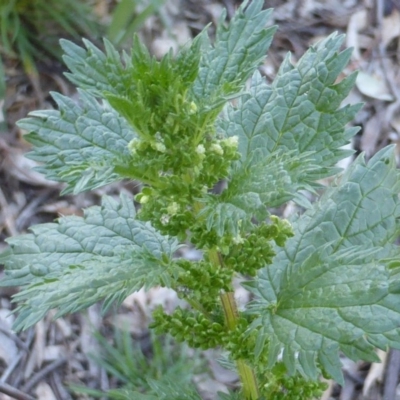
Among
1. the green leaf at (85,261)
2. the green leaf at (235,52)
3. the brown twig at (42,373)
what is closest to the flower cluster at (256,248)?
the green leaf at (85,261)

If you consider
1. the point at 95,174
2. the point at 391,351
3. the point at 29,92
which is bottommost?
the point at 391,351

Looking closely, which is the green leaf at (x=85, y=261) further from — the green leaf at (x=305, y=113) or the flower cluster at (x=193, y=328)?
the green leaf at (x=305, y=113)

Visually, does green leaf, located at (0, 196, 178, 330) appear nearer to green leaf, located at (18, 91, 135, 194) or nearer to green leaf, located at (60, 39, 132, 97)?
green leaf, located at (18, 91, 135, 194)

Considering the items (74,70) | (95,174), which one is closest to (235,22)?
(74,70)

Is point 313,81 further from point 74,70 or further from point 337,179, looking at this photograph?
point 74,70

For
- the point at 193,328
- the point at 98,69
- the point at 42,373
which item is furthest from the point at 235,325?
the point at 42,373

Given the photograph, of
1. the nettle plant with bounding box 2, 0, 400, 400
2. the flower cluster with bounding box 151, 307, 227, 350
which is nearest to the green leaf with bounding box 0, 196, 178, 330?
the nettle plant with bounding box 2, 0, 400, 400
